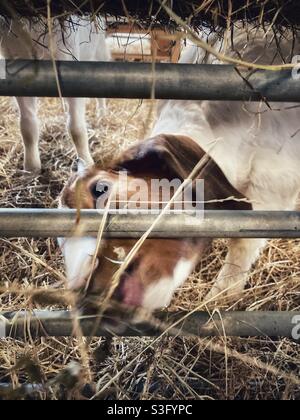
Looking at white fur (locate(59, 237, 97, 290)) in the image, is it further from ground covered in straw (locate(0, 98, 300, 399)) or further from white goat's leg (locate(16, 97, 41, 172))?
white goat's leg (locate(16, 97, 41, 172))

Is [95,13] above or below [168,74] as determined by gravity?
above

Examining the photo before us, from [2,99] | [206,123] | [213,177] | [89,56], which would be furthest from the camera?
[2,99]

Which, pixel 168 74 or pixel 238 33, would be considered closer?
pixel 168 74

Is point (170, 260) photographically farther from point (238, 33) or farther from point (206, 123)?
point (238, 33)

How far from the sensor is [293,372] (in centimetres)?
118

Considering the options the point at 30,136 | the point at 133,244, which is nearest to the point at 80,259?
the point at 133,244

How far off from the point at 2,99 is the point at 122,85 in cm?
249

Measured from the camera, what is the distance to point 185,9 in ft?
2.73

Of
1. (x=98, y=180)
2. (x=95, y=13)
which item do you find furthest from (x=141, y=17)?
(x=98, y=180)

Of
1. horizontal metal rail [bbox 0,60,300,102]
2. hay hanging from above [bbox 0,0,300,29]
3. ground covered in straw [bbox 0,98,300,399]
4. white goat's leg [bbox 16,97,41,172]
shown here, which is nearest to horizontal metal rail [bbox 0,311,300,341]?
ground covered in straw [bbox 0,98,300,399]

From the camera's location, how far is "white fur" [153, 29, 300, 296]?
1.39 metres

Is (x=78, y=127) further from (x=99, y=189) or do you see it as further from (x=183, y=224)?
(x=183, y=224)

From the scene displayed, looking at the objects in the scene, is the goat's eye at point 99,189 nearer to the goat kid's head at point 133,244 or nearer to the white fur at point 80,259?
the goat kid's head at point 133,244

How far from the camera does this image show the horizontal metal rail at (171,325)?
98 centimetres
